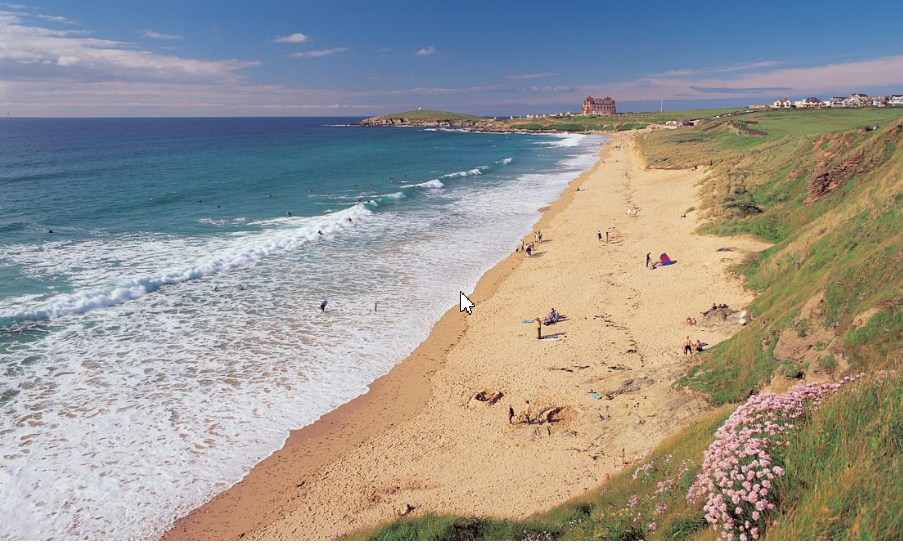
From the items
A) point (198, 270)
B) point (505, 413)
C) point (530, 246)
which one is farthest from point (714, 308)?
point (198, 270)

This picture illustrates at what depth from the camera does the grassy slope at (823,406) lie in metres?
5.39

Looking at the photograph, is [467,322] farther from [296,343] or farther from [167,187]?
Answer: [167,187]

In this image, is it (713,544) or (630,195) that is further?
(630,195)

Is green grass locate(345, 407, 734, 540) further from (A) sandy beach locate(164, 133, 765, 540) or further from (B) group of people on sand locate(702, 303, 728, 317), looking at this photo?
(B) group of people on sand locate(702, 303, 728, 317)

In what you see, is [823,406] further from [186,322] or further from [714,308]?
[186,322]

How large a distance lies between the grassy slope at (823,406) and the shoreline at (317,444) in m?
4.34

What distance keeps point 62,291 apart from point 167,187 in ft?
122

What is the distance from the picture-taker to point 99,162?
82.7 meters

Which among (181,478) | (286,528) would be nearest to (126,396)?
(181,478)

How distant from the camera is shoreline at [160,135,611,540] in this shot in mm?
12430

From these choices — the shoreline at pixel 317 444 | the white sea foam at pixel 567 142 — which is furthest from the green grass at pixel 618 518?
the white sea foam at pixel 567 142

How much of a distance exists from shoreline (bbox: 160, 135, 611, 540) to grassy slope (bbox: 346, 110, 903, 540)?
434 cm

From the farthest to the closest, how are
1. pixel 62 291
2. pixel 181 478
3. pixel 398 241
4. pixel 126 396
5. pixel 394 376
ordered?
pixel 398 241 < pixel 62 291 < pixel 394 376 < pixel 126 396 < pixel 181 478

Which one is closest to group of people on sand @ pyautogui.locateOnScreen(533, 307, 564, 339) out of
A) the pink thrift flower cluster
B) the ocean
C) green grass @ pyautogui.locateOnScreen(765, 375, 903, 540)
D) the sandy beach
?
the sandy beach
